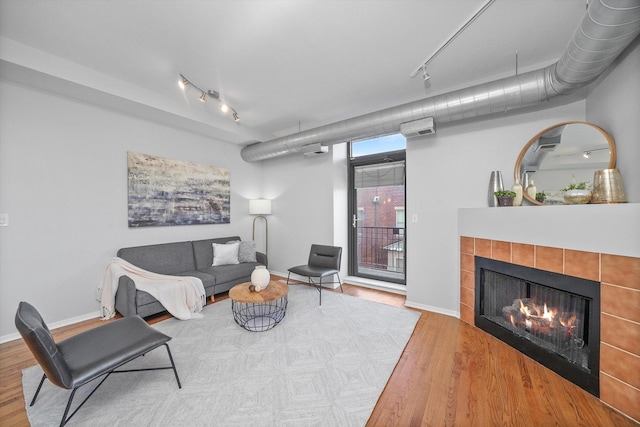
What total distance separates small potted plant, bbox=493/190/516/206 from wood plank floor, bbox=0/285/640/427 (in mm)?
1441

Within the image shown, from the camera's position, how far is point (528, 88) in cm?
235

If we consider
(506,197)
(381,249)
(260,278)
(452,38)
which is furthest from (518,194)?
(260,278)

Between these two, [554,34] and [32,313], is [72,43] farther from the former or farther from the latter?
[554,34]

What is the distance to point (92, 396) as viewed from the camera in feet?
5.83

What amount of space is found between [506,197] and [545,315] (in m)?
1.17

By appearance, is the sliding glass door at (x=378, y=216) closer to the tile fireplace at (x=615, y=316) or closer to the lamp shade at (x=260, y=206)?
the lamp shade at (x=260, y=206)

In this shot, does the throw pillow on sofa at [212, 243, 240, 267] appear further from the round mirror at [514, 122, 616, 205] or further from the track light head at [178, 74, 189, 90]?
the round mirror at [514, 122, 616, 205]

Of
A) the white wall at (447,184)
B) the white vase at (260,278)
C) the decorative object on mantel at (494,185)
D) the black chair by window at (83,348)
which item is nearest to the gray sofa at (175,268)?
the black chair by window at (83,348)

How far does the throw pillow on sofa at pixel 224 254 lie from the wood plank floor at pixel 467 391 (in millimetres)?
2158

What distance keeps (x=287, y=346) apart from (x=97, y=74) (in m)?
3.64

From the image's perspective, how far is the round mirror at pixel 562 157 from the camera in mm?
2186

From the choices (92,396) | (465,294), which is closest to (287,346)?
(92,396)

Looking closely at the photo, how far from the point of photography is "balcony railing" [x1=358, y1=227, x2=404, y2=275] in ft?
14.7

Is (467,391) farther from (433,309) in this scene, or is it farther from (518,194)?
(518,194)
